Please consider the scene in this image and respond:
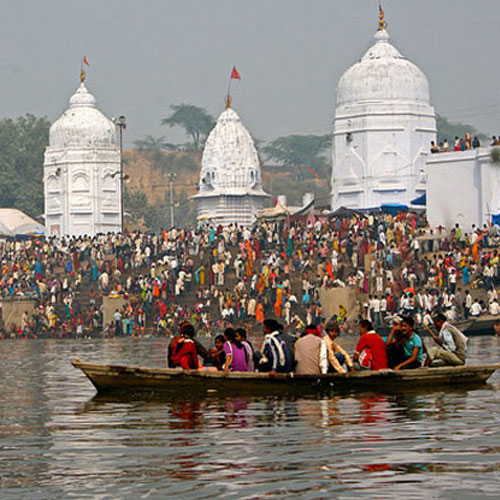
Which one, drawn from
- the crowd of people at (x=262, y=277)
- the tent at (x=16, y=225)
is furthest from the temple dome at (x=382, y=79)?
the tent at (x=16, y=225)

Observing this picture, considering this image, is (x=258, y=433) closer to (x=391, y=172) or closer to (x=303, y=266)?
(x=303, y=266)

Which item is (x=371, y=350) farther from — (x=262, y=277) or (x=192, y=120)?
(x=192, y=120)

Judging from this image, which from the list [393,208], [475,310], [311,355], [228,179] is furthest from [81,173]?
[311,355]

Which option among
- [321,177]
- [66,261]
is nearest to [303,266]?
[66,261]

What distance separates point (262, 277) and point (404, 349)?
2383cm

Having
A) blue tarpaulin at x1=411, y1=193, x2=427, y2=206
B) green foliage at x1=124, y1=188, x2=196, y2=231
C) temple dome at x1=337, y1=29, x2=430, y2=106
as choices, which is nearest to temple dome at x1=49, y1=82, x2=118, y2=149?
green foliage at x1=124, y1=188, x2=196, y2=231

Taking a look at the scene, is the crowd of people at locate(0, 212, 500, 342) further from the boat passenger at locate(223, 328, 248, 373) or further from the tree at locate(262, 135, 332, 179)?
the tree at locate(262, 135, 332, 179)

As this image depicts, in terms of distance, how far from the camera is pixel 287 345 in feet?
66.0

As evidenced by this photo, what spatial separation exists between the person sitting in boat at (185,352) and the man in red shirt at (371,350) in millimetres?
2315

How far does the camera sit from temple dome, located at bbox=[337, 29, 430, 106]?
60.8m

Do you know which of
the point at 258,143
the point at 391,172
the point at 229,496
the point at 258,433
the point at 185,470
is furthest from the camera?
the point at 258,143

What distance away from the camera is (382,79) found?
6081 centimetres

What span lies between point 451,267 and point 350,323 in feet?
10.9

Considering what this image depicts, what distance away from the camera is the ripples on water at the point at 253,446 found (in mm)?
12836
